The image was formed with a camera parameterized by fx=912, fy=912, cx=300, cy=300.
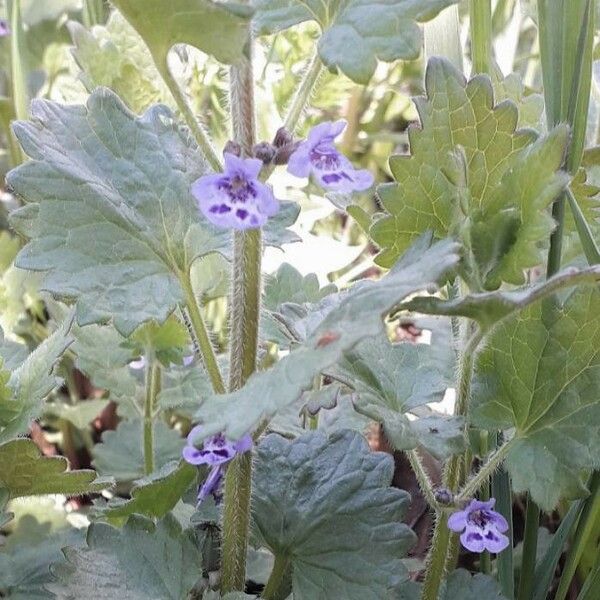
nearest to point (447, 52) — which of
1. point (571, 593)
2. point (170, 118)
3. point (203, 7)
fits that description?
point (170, 118)

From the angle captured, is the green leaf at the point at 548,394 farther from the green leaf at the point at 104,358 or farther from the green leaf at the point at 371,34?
the green leaf at the point at 104,358

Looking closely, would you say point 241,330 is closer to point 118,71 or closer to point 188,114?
point 188,114

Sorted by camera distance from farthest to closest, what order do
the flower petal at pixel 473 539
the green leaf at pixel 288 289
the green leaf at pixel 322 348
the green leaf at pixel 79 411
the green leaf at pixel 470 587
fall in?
the green leaf at pixel 79 411
the green leaf at pixel 288 289
the green leaf at pixel 470 587
the flower petal at pixel 473 539
the green leaf at pixel 322 348

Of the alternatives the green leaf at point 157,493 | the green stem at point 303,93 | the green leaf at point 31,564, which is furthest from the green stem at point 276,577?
the green stem at point 303,93

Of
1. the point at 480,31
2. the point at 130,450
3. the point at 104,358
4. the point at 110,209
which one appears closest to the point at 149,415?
the point at 104,358

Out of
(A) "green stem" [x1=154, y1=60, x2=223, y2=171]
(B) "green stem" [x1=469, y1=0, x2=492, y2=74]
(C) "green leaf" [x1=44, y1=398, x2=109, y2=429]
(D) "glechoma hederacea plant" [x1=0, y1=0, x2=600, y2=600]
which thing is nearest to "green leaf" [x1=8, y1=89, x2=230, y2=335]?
(D) "glechoma hederacea plant" [x1=0, y1=0, x2=600, y2=600]

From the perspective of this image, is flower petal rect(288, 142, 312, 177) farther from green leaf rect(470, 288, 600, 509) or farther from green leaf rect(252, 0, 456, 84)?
green leaf rect(470, 288, 600, 509)
